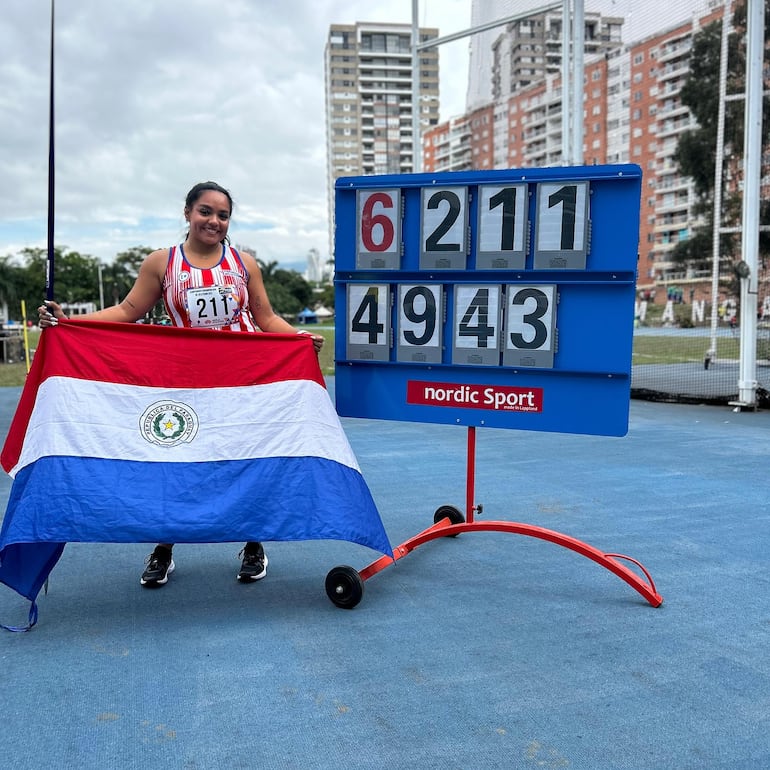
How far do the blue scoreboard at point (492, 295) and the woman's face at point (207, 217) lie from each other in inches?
20.8

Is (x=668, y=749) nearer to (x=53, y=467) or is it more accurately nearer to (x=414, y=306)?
(x=414, y=306)

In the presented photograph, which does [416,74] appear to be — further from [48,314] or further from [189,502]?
[189,502]

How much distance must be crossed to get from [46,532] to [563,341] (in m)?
2.10

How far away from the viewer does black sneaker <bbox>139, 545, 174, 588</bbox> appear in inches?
124

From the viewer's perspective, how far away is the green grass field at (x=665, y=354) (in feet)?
38.3

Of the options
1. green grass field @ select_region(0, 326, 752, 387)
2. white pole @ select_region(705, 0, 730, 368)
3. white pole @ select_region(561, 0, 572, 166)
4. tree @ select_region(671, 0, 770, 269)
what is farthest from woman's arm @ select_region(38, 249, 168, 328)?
white pole @ select_region(561, 0, 572, 166)

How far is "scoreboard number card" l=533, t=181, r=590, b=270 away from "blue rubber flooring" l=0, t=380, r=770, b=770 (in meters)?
1.37

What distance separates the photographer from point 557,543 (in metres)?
3.12

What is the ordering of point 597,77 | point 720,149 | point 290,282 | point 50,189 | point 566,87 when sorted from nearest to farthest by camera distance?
point 50,189 → point 720,149 → point 566,87 → point 597,77 → point 290,282

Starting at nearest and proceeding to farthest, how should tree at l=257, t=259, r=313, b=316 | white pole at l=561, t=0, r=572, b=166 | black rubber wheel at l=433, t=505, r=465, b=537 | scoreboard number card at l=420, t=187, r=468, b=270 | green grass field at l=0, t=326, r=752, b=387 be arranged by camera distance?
scoreboard number card at l=420, t=187, r=468, b=270
black rubber wheel at l=433, t=505, r=465, b=537
white pole at l=561, t=0, r=572, b=166
green grass field at l=0, t=326, r=752, b=387
tree at l=257, t=259, r=313, b=316

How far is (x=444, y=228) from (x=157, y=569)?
1.91 m

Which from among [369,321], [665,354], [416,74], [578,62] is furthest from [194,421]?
[665,354]

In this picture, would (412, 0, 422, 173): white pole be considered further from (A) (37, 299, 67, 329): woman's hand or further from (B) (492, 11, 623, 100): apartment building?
(A) (37, 299, 67, 329): woman's hand

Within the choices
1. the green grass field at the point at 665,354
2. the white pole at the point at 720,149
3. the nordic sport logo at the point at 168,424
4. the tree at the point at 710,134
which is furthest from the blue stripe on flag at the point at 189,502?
the green grass field at the point at 665,354
